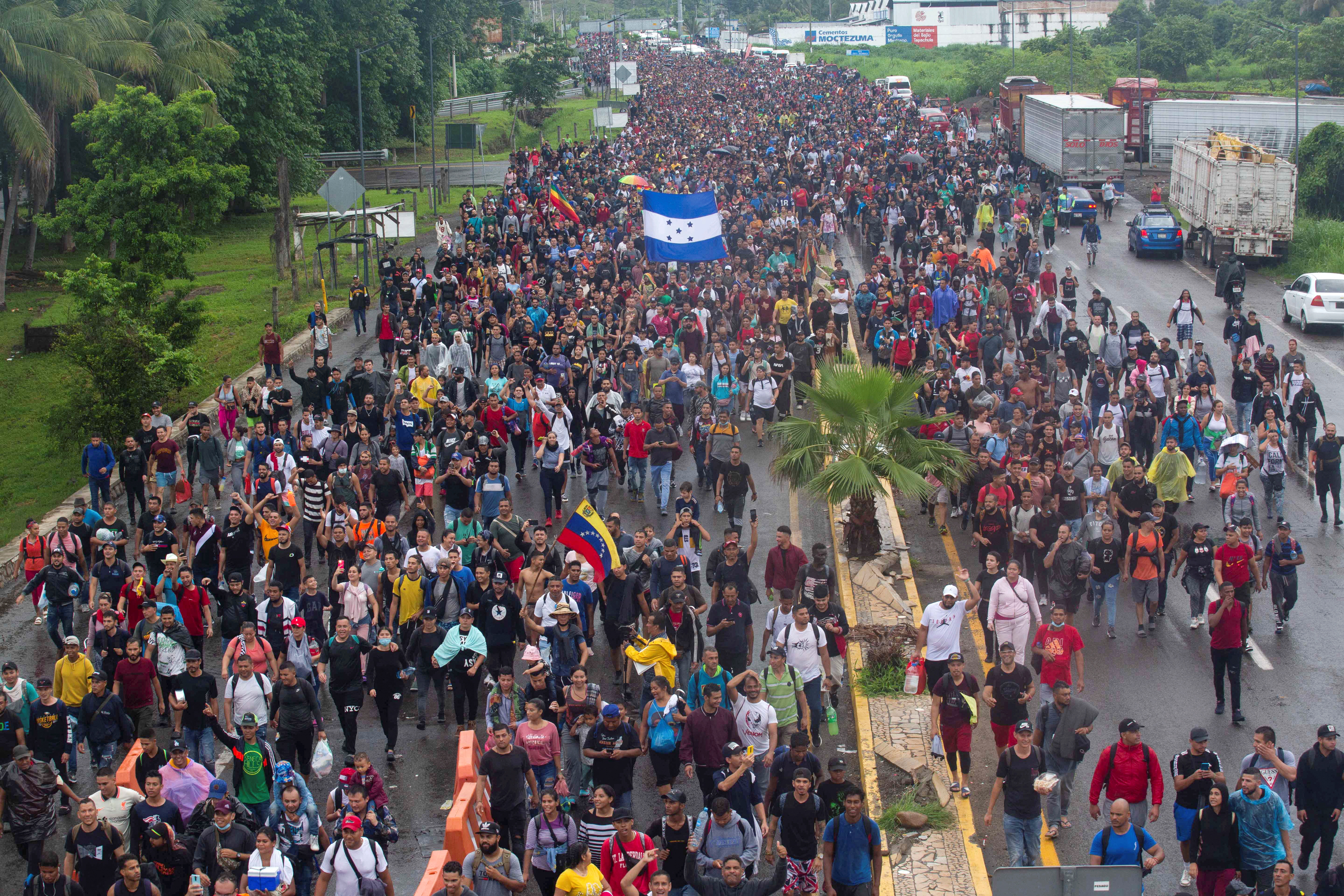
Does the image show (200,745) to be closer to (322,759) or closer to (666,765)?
(322,759)

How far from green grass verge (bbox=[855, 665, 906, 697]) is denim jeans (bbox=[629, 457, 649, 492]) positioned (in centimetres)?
560

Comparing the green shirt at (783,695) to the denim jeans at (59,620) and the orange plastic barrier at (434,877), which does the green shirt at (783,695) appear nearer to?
the orange plastic barrier at (434,877)

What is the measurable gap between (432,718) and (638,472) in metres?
5.99

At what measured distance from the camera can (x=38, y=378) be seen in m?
30.0

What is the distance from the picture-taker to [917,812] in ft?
36.2

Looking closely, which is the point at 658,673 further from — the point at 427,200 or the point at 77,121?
the point at 427,200

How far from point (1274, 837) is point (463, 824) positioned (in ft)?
17.0

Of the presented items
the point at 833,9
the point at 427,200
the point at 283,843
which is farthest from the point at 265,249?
the point at 833,9

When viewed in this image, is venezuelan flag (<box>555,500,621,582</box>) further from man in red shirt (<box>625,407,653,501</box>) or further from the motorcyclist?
the motorcyclist

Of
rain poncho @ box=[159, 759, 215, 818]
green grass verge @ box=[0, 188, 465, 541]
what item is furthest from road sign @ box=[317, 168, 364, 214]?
rain poncho @ box=[159, 759, 215, 818]

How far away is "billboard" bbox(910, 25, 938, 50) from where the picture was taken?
13038 cm

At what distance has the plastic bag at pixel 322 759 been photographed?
1092 centimetres

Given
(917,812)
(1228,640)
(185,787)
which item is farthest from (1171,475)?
(185,787)

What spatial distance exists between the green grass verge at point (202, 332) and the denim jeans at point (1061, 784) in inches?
624
